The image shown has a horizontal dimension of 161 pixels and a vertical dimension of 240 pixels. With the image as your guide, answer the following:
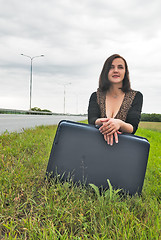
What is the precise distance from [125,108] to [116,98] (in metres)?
0.20

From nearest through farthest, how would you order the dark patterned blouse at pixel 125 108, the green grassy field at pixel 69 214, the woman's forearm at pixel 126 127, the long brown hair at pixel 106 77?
the green grassy field at pixel 69 214, the woman's forearm at pixel 126 127, the dark patterned blouse at pixel 125 108, the long brown hair at pixel 106 77

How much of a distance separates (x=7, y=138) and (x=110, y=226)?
486 centimetres

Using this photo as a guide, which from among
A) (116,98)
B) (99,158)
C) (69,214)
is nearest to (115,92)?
(116,98)

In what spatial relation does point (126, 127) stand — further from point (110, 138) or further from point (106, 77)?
point (106, 77)

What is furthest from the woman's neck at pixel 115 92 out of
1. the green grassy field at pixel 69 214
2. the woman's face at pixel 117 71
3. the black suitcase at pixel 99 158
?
the green grassy field at pixel 69 214

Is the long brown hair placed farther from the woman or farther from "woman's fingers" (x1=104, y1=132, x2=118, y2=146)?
"woman's fingers" (x1=104, y1=132, x2=118, y2=146)

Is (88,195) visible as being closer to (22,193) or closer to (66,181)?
→ (66,181)

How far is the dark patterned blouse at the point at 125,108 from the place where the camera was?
2961 millimetres

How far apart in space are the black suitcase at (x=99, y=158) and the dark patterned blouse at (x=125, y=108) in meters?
0.43

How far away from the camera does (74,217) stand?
2023 millimetres

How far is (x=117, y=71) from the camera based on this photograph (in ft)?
9.97

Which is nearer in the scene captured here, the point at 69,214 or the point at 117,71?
the point at 69,214

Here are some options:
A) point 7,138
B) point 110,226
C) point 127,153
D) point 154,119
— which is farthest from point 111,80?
point 154,119

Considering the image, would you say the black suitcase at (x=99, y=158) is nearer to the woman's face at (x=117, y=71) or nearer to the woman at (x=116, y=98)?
the woman at (x=116, y=98)
